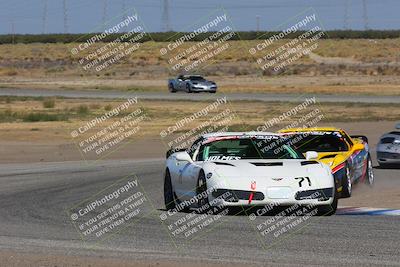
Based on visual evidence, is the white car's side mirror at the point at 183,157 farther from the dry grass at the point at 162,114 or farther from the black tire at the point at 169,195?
the dry grass at the point at 162,114

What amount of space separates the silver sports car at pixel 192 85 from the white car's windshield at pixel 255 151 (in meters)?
50.7

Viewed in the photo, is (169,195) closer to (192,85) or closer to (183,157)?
(183,157)

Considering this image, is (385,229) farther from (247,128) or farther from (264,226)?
(247,128)

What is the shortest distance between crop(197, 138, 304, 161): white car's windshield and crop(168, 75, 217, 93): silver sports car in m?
50.7

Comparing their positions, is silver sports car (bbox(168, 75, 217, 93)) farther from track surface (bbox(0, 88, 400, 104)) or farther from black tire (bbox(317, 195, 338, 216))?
black tire (bbox(317, 195, 338, 216))

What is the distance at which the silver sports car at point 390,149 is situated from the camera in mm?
23672

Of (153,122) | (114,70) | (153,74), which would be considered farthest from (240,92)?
(114,70)

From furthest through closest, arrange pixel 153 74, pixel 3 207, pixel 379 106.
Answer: pixel 153 74
pixel 379 106
pixel 3 207

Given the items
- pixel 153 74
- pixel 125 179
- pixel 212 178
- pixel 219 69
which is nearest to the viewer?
pixel 212 178

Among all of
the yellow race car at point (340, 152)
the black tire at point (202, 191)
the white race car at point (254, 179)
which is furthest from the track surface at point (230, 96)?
the black tire at point (202, 191)

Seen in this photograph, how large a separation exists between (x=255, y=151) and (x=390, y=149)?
8.22 metres

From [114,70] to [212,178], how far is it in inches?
3539

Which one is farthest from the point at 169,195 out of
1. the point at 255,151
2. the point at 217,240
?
the point at 217,240

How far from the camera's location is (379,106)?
51594mm
